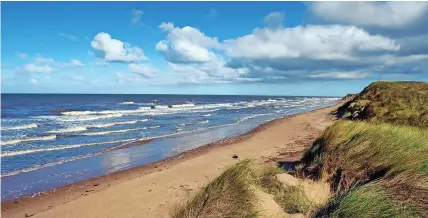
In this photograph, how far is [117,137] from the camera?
22328 mm

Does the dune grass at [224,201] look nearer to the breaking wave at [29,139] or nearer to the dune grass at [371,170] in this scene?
the dune grass at [371,170]

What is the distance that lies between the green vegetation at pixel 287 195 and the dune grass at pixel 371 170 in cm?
60

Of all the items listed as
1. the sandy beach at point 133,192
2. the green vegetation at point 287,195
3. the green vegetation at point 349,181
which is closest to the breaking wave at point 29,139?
the sandy beach at point 133,192

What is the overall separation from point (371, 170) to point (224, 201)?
288cm

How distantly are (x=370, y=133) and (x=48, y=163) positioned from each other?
12.6m

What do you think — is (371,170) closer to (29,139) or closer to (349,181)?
(349,181)

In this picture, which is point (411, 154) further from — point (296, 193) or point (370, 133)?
point (296, 193)

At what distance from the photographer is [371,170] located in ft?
20.2

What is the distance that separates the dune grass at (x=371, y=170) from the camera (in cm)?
415

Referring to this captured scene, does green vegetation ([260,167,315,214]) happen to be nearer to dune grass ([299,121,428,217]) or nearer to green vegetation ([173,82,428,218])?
green vegetation ([173,82,428,218])

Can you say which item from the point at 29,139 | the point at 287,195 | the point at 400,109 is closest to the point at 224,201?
the point at 287,195

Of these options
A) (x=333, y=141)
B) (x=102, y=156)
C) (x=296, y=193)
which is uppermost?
(x=333, y=141)

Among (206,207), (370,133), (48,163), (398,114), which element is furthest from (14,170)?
(398,114)

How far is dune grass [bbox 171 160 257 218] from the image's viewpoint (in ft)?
15.8
